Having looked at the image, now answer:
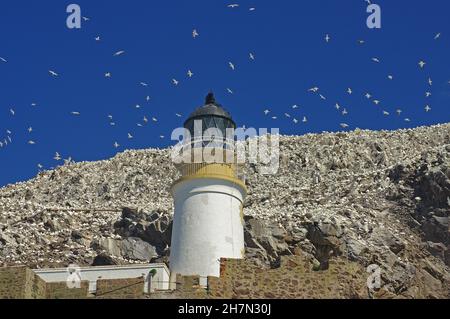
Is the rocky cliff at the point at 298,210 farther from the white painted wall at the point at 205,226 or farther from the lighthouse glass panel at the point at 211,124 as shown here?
the lighthouse glass panel at the point at 211,124

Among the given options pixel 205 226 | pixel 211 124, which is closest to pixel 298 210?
pixel 211 124

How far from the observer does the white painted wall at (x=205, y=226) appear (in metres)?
24.3

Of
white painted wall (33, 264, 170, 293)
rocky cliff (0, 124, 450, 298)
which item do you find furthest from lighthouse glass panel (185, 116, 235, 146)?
white painted wall (33, 264, 170, 293)

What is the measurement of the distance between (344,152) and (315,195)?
61.3ft

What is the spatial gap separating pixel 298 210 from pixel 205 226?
43282mm

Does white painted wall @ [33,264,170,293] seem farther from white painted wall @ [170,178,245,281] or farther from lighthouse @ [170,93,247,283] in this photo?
white painted wall @ [170,178,245,281]

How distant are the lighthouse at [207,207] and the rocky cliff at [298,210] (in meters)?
3.03

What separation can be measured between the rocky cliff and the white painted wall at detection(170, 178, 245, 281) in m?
2.96
